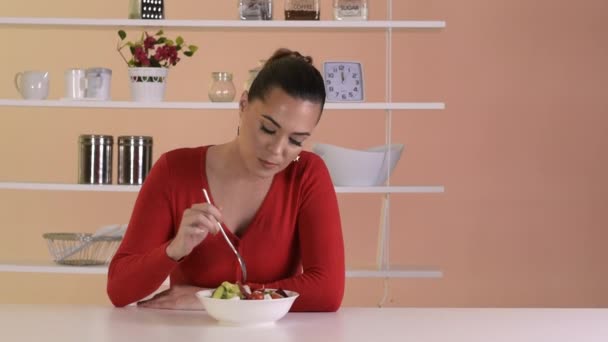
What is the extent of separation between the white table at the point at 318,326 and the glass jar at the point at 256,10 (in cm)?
187

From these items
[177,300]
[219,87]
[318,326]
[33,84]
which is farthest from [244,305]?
[33,84]

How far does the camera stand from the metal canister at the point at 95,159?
3.91m

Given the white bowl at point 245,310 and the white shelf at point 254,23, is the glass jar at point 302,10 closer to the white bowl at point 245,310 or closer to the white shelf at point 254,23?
the white shelf at point 254,23

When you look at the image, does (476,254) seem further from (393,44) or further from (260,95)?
(260,95)

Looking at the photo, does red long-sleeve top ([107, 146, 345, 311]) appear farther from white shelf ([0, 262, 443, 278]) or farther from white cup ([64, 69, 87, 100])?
white cup ([64, 69, 87, 100])

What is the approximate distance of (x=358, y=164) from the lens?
12.5 feet

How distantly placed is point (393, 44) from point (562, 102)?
0.78m

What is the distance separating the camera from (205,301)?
77.7 inches

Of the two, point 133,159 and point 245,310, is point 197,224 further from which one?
point 133,159


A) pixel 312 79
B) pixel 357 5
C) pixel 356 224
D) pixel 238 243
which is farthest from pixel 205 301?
pixel 356 224

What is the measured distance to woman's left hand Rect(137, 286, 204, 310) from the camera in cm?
219

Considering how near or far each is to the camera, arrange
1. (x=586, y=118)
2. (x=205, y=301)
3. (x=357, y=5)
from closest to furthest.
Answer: (x=205, y=301) → (x=357, y=5) → (x=586, y=118)

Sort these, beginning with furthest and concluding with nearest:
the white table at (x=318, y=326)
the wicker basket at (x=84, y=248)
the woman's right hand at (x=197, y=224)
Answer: the wicker basket at (x=84, y=248), the woman's right hand at (x=197, y=224), the white table at (x=318, y=326)

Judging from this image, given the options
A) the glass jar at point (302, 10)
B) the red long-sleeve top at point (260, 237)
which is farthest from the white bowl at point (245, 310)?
the glass jar at point (302, 10)
